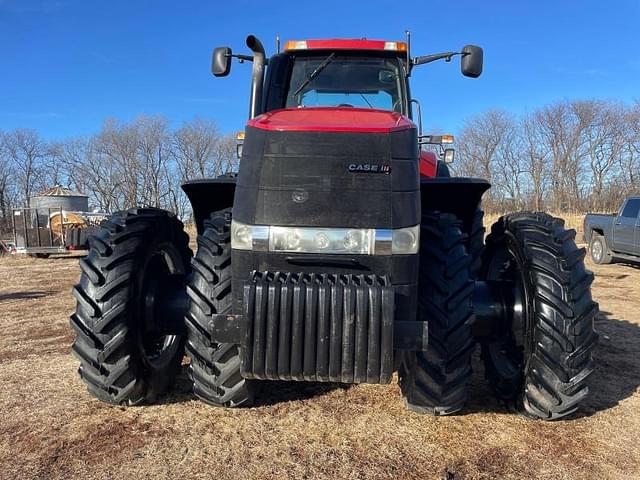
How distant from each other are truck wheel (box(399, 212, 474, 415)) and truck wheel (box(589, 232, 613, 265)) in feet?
42.0

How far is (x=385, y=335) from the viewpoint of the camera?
2.70m

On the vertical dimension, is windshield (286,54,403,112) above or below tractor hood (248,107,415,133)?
above

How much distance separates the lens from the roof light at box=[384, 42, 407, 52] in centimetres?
478

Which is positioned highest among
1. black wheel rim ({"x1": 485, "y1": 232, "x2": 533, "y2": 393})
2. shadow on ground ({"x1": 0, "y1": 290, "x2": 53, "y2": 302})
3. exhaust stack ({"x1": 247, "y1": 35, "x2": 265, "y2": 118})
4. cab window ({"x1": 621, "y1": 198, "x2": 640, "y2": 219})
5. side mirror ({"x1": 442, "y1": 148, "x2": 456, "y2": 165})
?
exhaust stack ({"x1": 247, "y1": 35, "x2": 265, "y2": 118})

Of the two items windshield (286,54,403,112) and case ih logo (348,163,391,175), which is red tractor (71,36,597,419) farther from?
windshield (286,54,403,112)

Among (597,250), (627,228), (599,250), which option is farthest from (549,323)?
(597,250)

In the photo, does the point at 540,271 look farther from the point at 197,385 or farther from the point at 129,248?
the point at 129,248

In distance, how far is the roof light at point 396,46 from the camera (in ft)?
15.7

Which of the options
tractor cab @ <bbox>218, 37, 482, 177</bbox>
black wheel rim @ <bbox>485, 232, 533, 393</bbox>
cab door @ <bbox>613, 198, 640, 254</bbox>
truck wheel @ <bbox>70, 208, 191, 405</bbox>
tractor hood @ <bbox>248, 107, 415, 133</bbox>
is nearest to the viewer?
tractor hood @ <bbox>248, 107, 415, 133</bbox>

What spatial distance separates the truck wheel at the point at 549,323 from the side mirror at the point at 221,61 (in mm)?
2654

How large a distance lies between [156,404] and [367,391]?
159 centimetres

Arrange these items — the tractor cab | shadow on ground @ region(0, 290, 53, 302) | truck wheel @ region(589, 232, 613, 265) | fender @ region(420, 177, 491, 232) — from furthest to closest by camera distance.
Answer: truck wheel @ region(589, 232, 613, 265) → shadow on ground @ region(0, 290, 53, 302) → the tractor cab → fender @ region(420, 177, 491, 232)

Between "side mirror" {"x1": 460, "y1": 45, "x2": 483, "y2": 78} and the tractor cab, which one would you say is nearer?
"side mirror" {"x1": 460, "y1": 45, "x2": 483, "y2": 78}

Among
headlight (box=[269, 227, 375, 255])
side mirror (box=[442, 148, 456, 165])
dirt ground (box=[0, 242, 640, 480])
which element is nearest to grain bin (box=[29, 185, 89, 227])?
side mirror (box=[442, 148, 456, 165])
